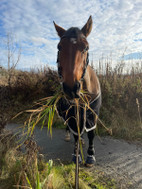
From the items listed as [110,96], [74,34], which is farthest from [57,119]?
[74,34]

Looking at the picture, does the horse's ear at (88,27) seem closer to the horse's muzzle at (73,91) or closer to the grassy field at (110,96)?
the horse's muzzle at (73,91)

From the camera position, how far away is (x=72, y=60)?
1510mm

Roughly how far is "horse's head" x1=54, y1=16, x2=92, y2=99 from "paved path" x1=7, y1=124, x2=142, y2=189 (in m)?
1.41

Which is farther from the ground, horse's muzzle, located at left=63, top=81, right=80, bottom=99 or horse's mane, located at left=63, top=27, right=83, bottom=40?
horse's mane, located at left=63, top=27, right=83, bottom=40

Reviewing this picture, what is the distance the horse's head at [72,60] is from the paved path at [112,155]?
141cm

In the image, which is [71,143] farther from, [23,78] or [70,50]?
[23,78]

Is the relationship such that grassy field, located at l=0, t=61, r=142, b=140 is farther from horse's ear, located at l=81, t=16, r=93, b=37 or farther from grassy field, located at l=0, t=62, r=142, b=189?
horse's ear, located at l=81, t=16, r=93, b=37

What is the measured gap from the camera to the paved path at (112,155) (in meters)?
2.41

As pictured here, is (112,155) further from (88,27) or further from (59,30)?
(59,30)

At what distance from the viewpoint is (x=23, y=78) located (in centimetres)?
633

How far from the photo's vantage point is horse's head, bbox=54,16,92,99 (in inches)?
57.9

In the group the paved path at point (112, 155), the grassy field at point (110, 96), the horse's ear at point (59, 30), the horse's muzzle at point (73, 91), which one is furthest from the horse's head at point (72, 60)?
the grassy field at point (110, 96)

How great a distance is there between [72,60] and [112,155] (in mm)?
2646

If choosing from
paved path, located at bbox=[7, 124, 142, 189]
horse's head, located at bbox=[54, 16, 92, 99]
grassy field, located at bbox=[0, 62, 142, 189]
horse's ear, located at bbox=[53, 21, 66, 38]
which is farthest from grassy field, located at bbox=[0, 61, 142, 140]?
horse's head, located at bbox=[54, 16, 92, 99]
